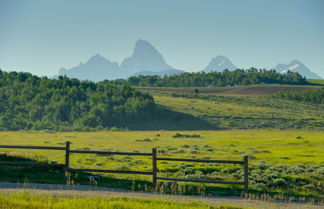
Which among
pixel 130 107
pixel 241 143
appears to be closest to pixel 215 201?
pixel 241 143

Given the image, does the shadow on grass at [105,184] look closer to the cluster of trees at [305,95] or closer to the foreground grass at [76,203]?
the foreground grass at [76,203]

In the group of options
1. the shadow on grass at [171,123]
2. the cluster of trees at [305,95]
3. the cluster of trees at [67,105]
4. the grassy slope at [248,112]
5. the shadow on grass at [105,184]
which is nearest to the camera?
the shadow on grass at [105,184]

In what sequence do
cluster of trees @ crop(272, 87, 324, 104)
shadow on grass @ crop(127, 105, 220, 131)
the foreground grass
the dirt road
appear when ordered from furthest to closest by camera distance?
cluster of trees @ crop(272, 87, 324, 104) → shadow on grass @ crop(127, 105, 220, 131) → the dirt road → the foreground grass

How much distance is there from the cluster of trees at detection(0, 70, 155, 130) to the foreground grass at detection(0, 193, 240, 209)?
300 feet

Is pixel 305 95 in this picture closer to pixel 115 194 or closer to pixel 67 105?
pixel 67 105

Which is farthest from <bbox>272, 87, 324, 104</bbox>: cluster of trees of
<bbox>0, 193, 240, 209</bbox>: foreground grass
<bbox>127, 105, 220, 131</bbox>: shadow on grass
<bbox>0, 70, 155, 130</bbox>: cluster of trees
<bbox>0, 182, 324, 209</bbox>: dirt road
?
<bbox>0, 193, 240, 209</bbox>: foreground grass

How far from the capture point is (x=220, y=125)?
114 m

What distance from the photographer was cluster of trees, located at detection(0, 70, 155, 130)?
116625mm

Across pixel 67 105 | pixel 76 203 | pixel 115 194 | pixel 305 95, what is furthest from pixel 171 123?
pixel 76 203

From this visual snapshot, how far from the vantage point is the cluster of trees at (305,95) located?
169000 mm

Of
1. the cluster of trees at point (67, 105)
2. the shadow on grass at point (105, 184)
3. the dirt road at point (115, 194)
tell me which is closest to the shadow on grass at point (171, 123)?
the cluster of trees at point (67, 105)

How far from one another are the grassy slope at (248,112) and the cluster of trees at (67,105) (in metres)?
12.5

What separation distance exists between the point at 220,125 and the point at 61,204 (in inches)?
3901

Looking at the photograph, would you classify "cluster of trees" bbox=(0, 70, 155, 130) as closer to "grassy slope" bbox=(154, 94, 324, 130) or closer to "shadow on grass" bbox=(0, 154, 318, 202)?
"grassy slope" bbox=(154, 94, 324, 130)
